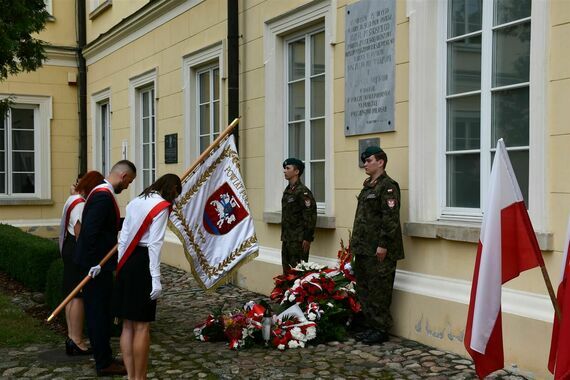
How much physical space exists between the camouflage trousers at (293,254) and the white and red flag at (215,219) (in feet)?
4.46

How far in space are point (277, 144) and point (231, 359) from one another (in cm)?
351

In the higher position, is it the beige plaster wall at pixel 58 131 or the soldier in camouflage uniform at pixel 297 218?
the beige plaster wall at pixel 58 131

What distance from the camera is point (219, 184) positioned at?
5961mm

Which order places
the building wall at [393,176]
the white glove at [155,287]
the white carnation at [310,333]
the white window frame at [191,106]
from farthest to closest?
the white window frame at [191,106], the white carnation at [310,333], the building wall at [393,176], the white glove at [155,287]

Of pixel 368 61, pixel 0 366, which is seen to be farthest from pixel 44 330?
pixel 368 61

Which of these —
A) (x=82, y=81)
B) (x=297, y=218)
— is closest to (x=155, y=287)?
(x=297, y=218)

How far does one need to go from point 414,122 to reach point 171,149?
6.08 metres

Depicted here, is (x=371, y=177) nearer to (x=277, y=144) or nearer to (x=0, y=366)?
(x=277, y=144)

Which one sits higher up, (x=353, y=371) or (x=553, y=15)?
(x=553, y=15)

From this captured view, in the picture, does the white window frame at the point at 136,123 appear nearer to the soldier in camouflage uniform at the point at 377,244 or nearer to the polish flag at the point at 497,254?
the soldier in camouflage uniform at the point at 377,244

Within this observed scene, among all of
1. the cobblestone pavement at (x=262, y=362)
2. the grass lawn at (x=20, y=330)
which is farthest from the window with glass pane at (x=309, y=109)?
the grass lawn at (x=20, y=330)

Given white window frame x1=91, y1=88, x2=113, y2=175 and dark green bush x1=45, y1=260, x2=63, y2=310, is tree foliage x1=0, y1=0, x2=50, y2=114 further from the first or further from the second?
white window frame x1=91, y1=88, x2=113, y2=175

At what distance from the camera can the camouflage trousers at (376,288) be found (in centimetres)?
600

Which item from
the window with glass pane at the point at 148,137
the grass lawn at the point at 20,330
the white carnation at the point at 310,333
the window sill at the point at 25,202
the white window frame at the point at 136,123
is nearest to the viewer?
the white carnation at the point at 310,333
